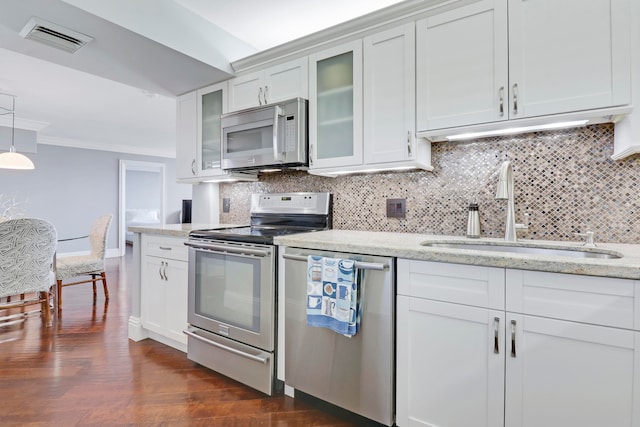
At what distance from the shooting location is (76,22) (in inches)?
74.1

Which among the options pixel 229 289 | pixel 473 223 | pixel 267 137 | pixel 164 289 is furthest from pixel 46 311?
pixel 473 223

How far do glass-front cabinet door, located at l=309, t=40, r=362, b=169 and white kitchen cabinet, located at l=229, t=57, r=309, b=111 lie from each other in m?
0.09

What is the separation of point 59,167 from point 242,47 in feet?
18.1

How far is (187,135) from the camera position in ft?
9.79

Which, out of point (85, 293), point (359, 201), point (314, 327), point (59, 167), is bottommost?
point (85, 293)

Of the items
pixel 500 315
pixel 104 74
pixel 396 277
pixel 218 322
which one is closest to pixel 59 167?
pixel 104 74

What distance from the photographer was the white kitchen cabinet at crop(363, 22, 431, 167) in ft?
6.15

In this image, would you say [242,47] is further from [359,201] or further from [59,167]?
[59,167]

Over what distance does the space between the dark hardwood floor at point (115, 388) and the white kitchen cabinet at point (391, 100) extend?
4.84ft

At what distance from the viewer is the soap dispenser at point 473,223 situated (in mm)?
1848

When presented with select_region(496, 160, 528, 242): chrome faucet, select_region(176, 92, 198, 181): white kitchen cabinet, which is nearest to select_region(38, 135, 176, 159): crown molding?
select_region(176, 92, 198, 181): white kitchen cabinet

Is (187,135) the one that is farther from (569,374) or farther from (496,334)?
(569,374)

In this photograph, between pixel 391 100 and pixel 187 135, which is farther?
pixel 187 135

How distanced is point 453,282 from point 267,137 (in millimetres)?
1568
